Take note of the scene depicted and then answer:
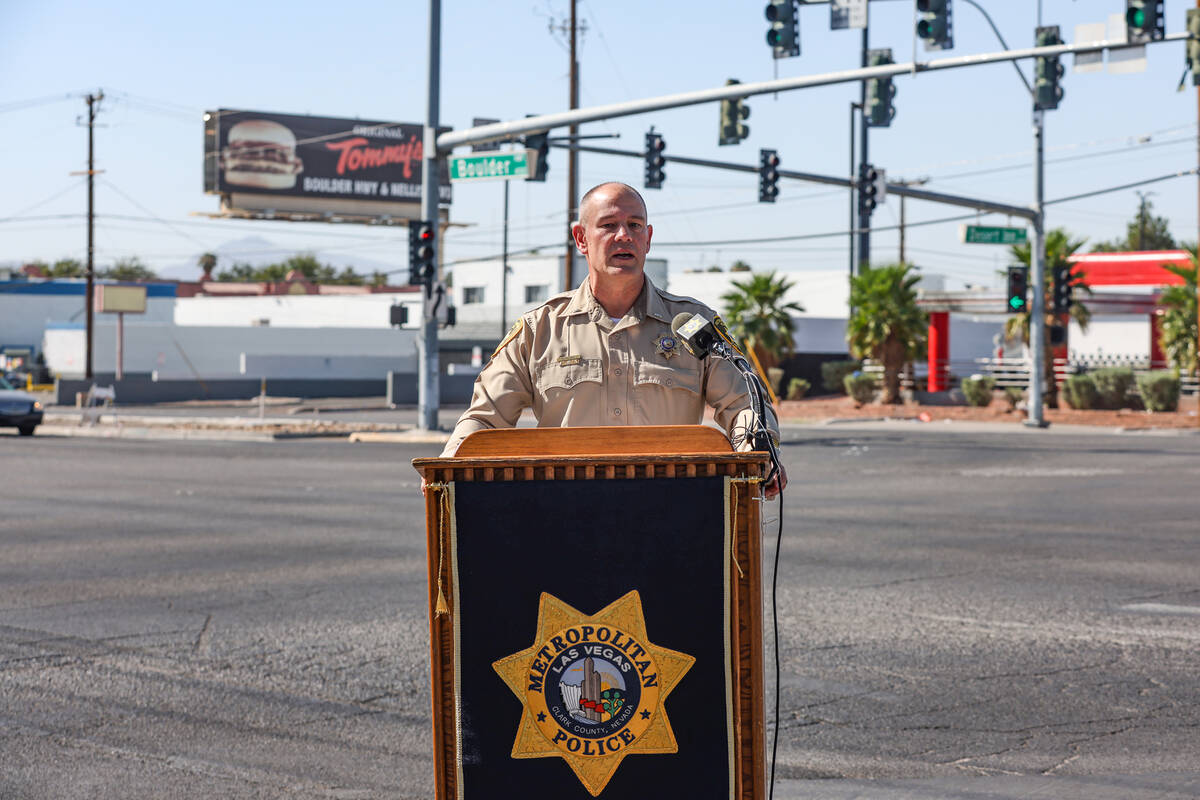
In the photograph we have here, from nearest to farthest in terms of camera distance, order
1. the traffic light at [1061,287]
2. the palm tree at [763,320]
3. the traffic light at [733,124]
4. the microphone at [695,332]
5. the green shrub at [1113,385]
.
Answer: the microphone at [695,332] → the traffic light at [733,124] → the traffic light at [1061,287] → the green shrub at [1113,385] → the palm tree at [763,320]

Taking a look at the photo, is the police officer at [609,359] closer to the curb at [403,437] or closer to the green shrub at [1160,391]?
the curb at [403,437]

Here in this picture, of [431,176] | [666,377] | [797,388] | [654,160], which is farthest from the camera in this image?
[797,388]

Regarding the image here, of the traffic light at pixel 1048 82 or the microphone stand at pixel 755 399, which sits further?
the traffic light at pixel 1048 82

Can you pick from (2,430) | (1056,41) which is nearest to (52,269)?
(2,430)

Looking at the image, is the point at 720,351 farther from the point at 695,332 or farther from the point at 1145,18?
the point at 1145,18

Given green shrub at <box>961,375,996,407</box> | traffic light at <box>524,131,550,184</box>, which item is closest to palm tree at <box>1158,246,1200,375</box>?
green shrub at <box>961,375,996,407</box>

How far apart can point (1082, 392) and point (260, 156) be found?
48.1 metres

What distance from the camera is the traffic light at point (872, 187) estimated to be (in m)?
28.9

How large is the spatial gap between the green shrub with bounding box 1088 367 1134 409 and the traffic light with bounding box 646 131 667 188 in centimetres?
1697

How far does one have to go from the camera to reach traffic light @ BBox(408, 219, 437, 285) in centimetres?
2689

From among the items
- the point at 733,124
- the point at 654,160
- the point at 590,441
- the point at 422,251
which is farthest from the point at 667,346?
the point at 654,160

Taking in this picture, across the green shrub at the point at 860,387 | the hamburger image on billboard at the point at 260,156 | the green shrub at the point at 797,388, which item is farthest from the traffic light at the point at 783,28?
the hamburger image on billboard at the point at 260,156

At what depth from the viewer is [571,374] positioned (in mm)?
3781

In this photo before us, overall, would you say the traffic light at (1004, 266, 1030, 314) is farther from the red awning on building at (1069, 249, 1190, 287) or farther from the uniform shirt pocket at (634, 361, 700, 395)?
the uniform shirt pocket at (634, 361, 700, 395)
